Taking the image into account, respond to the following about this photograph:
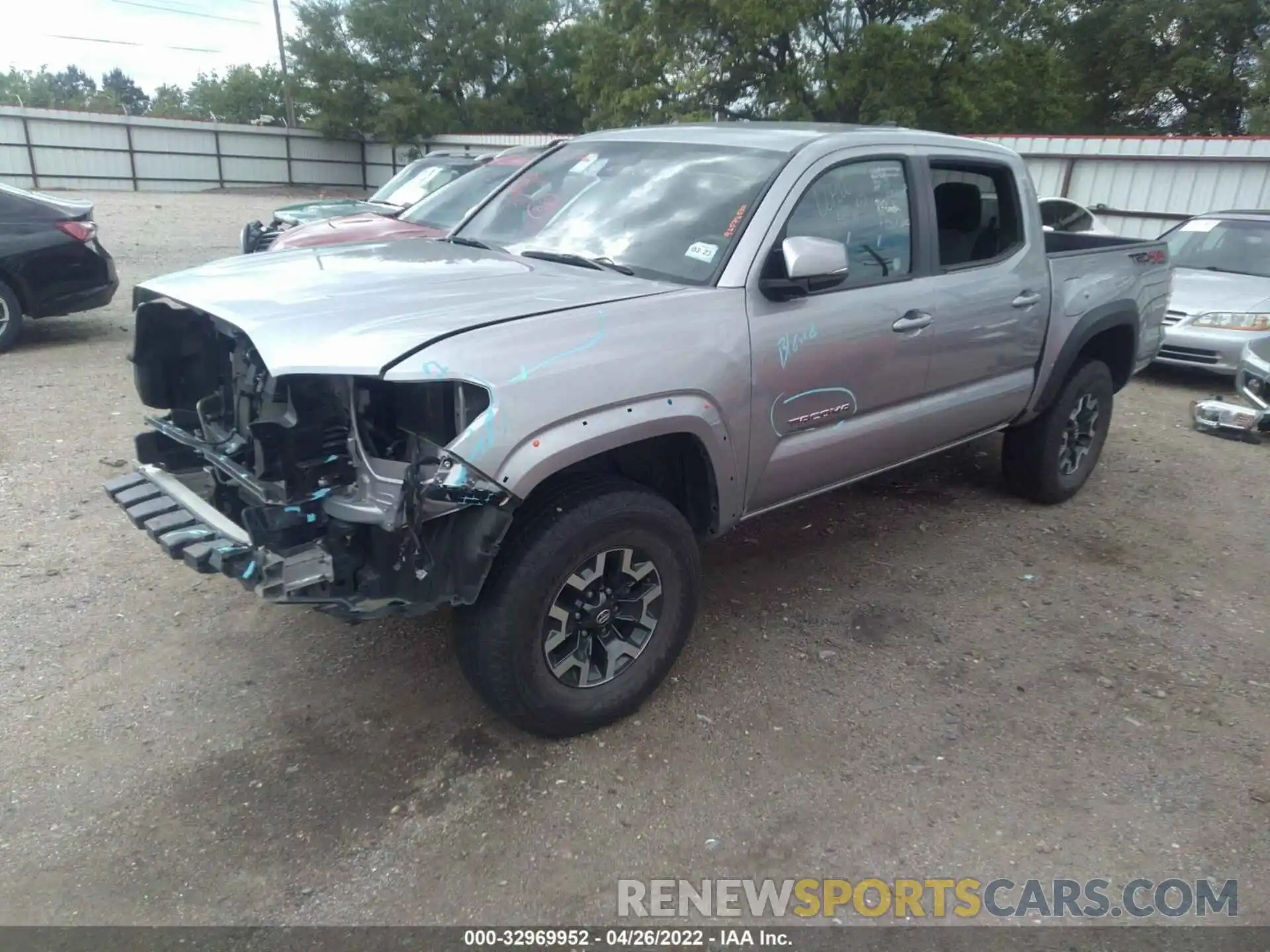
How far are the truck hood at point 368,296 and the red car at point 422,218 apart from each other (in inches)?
169

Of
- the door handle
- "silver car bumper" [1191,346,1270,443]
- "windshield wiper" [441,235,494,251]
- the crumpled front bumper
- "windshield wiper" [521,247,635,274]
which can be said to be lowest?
"silver car bumper" [1191,346,1270,443]

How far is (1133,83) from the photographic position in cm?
2648

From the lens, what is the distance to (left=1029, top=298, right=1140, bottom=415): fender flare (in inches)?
192

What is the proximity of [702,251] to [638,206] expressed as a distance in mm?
489

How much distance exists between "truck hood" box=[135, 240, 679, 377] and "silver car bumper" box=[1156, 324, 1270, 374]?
22.7 feet

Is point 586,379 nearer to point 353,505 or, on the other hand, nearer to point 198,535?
point 353,505

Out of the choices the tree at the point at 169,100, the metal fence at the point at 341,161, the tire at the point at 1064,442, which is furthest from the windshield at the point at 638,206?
the tree at the point at 169,100

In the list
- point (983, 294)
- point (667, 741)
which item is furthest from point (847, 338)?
point (667, 741)

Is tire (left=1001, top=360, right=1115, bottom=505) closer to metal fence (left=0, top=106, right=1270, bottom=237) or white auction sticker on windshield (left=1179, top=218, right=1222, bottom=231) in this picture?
white auction sticker on windshield (left=1179, top=218, right=1222, bottom=231)

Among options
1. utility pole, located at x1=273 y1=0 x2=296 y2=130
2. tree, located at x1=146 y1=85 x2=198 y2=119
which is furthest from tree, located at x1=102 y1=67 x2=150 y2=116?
utility pole, located at x1=273 y1=0 x2=296 y2=130

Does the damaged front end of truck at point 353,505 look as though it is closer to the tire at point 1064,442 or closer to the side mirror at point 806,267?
the side mirror at point 806,267

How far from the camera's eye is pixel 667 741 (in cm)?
325

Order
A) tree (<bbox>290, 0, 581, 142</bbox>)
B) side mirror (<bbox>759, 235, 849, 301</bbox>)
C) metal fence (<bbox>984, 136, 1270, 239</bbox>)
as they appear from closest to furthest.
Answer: side mirror (<bbox>759, 235, 849, 301</bbox>) → metal fence (<bbox>984, 136, 1270, 239</bbox>) → tree (<bbox>290, 0, 581, 142</bbox>)

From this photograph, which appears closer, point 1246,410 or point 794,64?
point 1246,410
